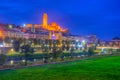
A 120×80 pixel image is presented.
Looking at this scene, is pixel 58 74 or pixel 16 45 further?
pixel 16 45

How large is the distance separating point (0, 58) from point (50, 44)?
157ft

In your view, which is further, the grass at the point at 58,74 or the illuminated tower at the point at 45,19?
the illuminated tower at the point at 45,19

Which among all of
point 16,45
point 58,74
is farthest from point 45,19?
point 58,74

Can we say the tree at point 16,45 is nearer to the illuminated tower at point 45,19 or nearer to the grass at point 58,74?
the grass at point 58,74

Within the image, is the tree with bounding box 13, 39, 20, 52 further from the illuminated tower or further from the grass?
the illuminated tower

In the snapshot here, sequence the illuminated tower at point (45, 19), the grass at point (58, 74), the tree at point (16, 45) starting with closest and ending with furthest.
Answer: the grass at point (58, 74) → the tree at point (16, 45) → the illuminated tower at point (45, 19)

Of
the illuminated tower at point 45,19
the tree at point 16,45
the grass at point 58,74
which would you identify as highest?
the illuminated tower at point 45,19

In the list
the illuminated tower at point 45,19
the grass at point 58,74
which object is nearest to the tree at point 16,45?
the grass at point 58,74

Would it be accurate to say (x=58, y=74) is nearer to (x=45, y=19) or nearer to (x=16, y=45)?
(x=16, y=45)

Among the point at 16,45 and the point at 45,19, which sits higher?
the point at 45,19

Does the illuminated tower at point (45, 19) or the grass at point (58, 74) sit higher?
the illuminated tower at point (45, 19)

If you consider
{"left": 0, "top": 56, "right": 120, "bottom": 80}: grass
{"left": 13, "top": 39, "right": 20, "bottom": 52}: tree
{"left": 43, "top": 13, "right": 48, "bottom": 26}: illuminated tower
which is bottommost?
{"left": 0, "top": 56, "right": 120, "bottom": 80}: grass

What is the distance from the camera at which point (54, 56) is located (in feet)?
151

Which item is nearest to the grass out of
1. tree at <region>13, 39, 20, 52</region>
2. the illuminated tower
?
tree at <region>13, 39, 20, 52</region>
